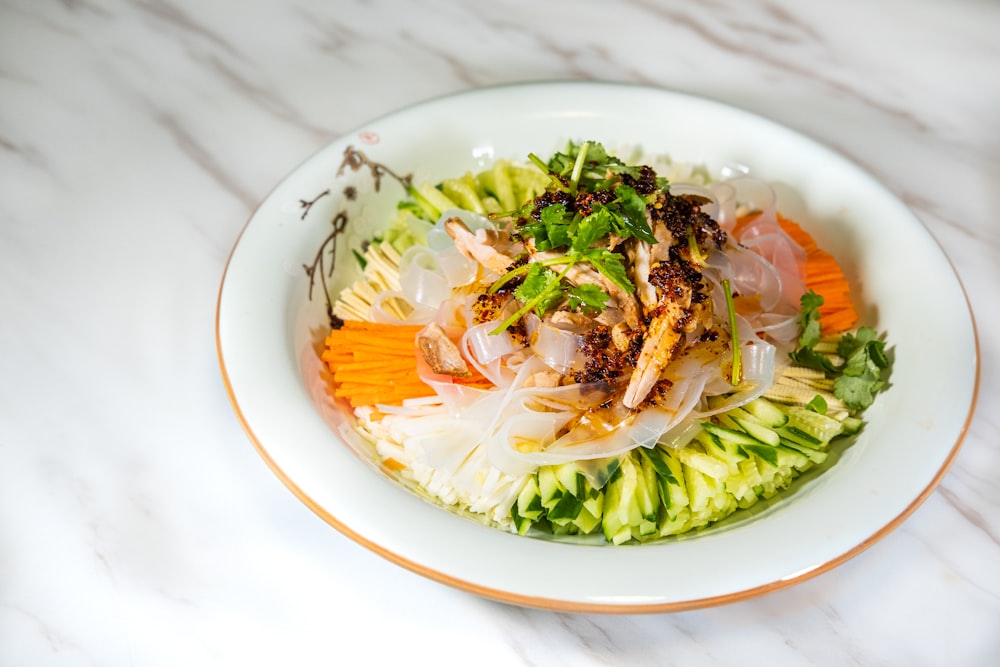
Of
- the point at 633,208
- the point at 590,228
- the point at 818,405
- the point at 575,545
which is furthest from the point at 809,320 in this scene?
the point at 575,545

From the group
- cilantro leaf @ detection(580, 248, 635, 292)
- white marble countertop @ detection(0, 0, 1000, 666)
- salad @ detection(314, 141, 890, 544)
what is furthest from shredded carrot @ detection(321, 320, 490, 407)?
cilantro leaf @ detection(580, 248, 635, 292)

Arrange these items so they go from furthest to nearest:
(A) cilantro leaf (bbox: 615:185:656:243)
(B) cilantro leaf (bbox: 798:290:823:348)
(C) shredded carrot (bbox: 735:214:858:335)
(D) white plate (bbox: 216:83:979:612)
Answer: (C) shredded carrot (bbox: 735:214:858:335) → (B) cilantro leaf (bbox: 798:290:823:348) → (A) cilantro leaf (bbox: 615:185:656:243) → (D) white plate (bbox: 216:83:979:612)

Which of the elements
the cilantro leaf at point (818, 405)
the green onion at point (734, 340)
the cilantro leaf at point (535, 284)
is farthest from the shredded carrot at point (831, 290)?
the cilantro leaf at point (535, 284)

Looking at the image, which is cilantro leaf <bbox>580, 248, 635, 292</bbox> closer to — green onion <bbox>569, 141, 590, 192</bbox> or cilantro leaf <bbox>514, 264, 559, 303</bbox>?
cilantro leaf <bbox>514, 264, 559, 303</bbox>

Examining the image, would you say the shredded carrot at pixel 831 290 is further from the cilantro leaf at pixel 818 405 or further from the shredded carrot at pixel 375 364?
the shredded carrot at pixel 375 364

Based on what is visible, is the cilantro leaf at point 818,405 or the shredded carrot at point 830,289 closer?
the cilantro leaf at point 818,405

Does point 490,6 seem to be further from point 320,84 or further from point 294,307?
point 294,307

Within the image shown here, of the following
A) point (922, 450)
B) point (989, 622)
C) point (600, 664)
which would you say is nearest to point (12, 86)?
point (600, 664)
